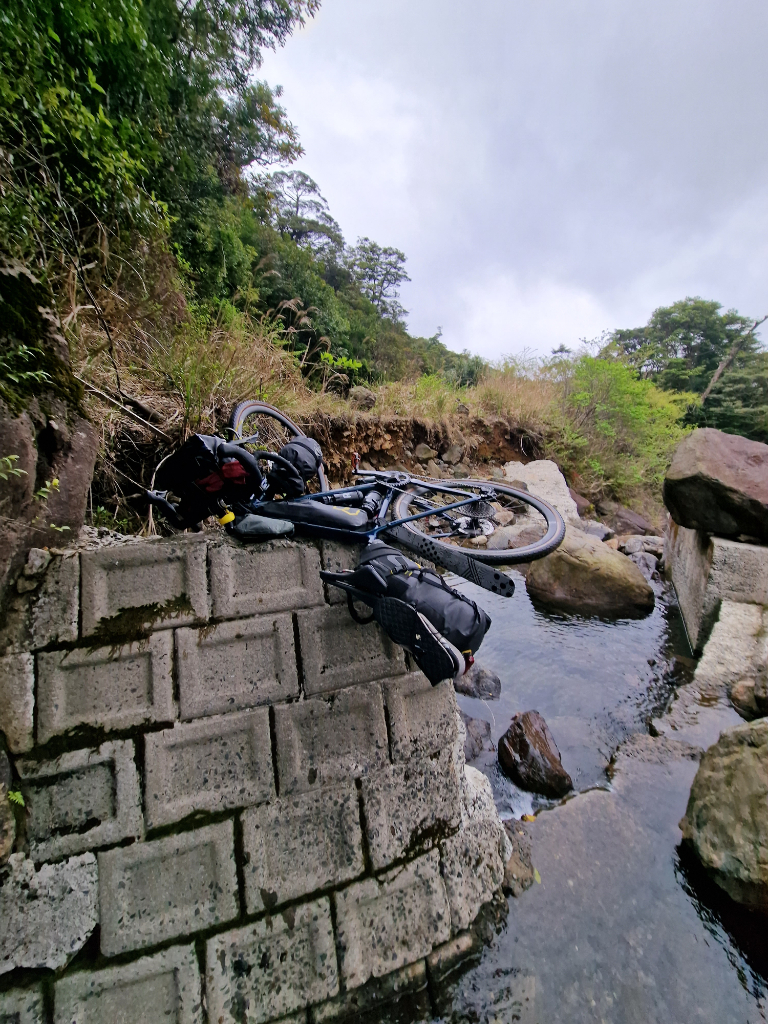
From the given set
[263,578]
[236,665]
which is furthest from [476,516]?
[236,665]

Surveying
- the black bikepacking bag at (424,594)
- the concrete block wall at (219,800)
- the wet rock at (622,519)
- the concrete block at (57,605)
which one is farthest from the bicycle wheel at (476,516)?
the wet rock at (622,519)

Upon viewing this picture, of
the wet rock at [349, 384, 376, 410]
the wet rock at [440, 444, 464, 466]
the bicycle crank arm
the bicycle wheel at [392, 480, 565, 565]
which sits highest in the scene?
the wet rock at [349, 384, 376, 410]

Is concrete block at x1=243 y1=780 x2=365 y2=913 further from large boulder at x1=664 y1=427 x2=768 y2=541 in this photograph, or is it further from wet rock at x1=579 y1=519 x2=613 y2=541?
wet rock at x1=579 y1=519 x2=613 y2=541

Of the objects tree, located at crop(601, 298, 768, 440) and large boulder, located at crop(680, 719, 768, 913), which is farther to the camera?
tree, located at crop(601, 298, 768, 440)

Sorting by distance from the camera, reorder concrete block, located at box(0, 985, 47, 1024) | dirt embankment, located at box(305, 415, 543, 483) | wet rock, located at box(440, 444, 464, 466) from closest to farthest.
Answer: concrete block, located at box(0, 985, 47, 1024)
dirt embankment, located at box(305, 415, 543, 483)
wet rock, located at box(440, 444, 464, 466)

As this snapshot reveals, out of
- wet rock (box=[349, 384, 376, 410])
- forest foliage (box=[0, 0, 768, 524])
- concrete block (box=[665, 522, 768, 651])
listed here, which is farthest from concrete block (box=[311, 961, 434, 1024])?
wet rock (box=[349, 384, 376, 410])

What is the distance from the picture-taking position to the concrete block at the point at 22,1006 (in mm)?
1309

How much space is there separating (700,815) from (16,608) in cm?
310

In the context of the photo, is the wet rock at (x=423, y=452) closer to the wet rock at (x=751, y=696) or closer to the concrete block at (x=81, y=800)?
the wet rock at (x=751, y=696)

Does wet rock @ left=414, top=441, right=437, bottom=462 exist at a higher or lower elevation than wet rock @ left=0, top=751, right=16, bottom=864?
Answer: higher

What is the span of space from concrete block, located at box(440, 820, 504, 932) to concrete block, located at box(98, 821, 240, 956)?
2.81 feet

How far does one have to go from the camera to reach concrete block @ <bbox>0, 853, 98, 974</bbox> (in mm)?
1359

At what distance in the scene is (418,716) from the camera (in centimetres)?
194

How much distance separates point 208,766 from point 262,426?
266 centimetres
